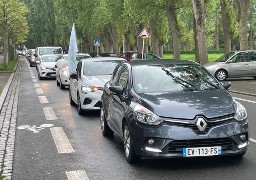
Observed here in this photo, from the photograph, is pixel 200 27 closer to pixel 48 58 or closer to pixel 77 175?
pixel 48 58

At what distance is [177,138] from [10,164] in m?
2.66

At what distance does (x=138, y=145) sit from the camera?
674cm

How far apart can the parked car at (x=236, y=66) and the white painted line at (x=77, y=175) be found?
18.0m

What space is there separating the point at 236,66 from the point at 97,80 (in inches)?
514

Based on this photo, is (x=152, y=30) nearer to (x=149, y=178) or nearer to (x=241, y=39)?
(x=241, y=39)

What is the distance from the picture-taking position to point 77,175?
21.6 feet

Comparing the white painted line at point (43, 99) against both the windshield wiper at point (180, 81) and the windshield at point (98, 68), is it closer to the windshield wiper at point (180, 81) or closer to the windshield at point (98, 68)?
the windshield at point (98, 68)

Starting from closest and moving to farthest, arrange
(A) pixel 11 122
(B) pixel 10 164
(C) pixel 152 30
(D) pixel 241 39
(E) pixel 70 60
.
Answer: (B) pixel 10 164 → (A) pixel 11 122 → (E) pixel 70 60 → (D) pixel 241 39 → (C) pixel 152 30

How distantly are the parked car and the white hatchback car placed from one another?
11.2m

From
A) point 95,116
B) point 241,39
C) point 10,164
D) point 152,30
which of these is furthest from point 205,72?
point 152,30

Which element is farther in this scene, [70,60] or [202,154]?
[70,60]

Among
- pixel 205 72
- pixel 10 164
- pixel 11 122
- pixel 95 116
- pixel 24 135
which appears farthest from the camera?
pixel 95 116

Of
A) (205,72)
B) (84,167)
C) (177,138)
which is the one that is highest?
(205,72)

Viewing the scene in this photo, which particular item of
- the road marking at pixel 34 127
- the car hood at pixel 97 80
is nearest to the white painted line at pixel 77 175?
the road marking at pixel 34 127
